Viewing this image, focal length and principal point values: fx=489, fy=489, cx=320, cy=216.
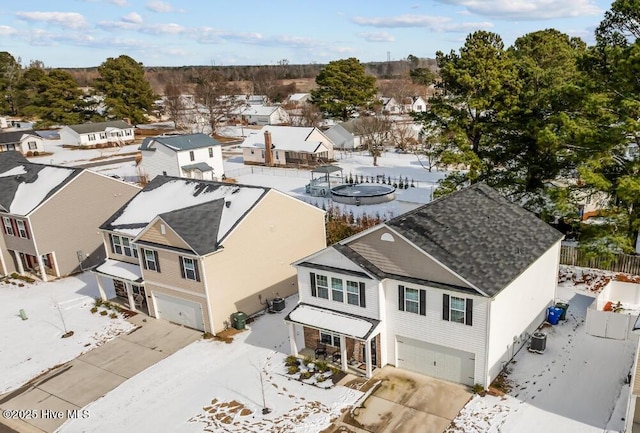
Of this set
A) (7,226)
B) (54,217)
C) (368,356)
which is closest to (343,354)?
(368,356)

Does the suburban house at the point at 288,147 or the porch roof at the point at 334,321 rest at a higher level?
the suburban house at the point at 288,147

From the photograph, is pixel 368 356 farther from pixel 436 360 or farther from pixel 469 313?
pixel 469 313

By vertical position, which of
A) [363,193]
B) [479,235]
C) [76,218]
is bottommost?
[363,193]

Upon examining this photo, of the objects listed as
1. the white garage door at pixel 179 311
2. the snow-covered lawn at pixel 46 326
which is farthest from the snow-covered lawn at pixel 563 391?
the snow-covered lawn at pixel 46 326

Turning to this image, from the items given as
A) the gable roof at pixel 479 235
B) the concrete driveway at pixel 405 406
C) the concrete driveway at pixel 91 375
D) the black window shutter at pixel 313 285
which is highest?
the gable roof at pixel 479 235

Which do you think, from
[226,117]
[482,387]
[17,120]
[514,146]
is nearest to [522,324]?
[482,387]

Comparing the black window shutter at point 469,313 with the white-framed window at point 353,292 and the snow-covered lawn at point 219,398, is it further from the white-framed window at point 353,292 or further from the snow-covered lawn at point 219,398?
the snow-covered lawn at point 219,398

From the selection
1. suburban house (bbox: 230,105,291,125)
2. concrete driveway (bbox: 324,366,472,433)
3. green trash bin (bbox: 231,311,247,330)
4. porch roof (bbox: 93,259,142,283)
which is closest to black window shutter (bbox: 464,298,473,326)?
concrete driveway (bbox: 324,366,472,433)

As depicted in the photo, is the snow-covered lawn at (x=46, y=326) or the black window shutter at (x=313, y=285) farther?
the snow-covered lawn at (x=46, y=326)
